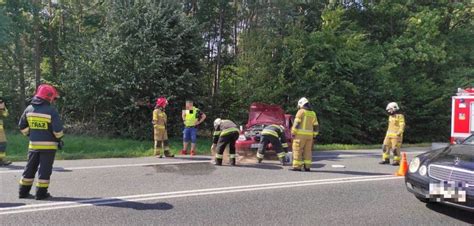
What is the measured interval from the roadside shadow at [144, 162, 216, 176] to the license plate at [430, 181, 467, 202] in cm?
476

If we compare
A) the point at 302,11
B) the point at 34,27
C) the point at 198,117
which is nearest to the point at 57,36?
the point at 34,27

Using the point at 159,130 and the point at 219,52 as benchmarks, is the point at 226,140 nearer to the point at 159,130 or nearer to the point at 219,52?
the point at 159,130

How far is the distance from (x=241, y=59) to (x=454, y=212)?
49.7 feet

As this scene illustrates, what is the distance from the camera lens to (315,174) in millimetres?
9422

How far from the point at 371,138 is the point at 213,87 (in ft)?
28.9

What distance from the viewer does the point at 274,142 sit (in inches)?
416

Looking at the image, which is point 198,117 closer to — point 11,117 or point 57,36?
point 11,117

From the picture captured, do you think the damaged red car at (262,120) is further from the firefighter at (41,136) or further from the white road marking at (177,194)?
the firefighter at (41,136)

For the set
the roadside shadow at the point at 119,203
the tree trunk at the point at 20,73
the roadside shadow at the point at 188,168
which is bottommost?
the roadside shadow at the point at 119,203

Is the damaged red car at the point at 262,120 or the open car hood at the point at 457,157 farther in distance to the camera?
the damaged red car at the point at 262,120

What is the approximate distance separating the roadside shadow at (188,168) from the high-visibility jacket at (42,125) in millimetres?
3177

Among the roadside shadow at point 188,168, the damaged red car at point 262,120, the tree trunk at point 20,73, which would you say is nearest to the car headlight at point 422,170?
the roadside shadow at point 188,168

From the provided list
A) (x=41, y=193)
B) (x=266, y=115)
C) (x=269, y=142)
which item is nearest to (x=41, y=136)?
(x=41, y=193)

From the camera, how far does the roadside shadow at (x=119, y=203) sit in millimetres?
6270
